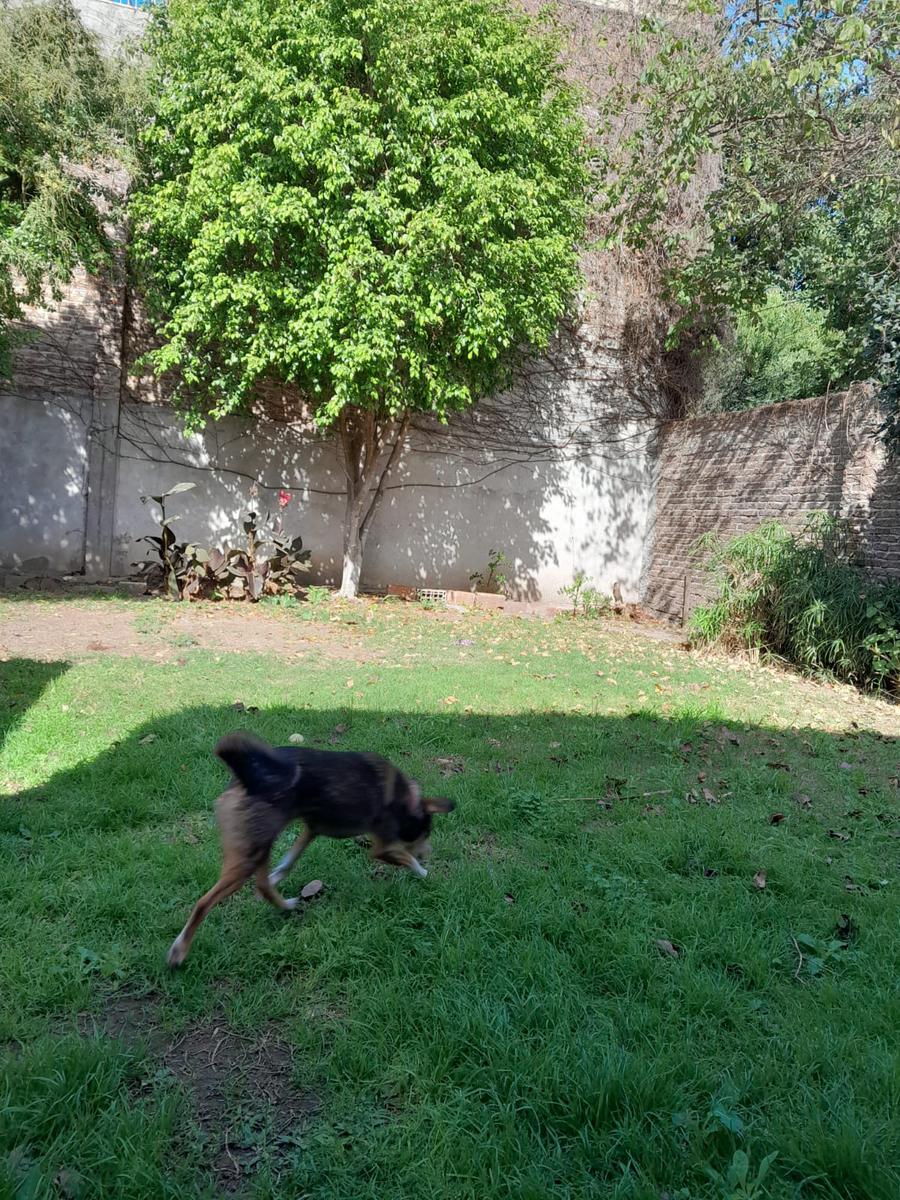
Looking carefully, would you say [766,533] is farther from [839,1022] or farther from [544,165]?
[839,1022]

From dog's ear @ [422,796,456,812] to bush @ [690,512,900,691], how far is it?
637 cm

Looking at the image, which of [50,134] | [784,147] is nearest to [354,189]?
[50,134]

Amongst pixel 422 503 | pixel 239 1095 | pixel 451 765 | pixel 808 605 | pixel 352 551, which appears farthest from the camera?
pixel 422 503

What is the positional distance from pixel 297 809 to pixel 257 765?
0.22 meters

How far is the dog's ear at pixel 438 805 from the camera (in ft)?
9.22

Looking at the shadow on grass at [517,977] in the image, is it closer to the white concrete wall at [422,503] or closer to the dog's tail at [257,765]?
the dog's tail at [257,765]

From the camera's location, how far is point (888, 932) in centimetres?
291

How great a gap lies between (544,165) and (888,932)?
33.7ft

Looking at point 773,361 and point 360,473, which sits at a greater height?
point 773,361

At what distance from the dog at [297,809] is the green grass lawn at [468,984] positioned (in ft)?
0.69

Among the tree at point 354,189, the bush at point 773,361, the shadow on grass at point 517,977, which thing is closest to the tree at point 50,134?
the tree at point 354,189

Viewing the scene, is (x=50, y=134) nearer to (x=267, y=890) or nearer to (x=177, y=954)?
(x=267, y=890)

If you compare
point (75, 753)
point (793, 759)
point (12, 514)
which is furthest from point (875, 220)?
point (12, 514)

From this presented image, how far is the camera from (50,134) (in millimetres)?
8922
